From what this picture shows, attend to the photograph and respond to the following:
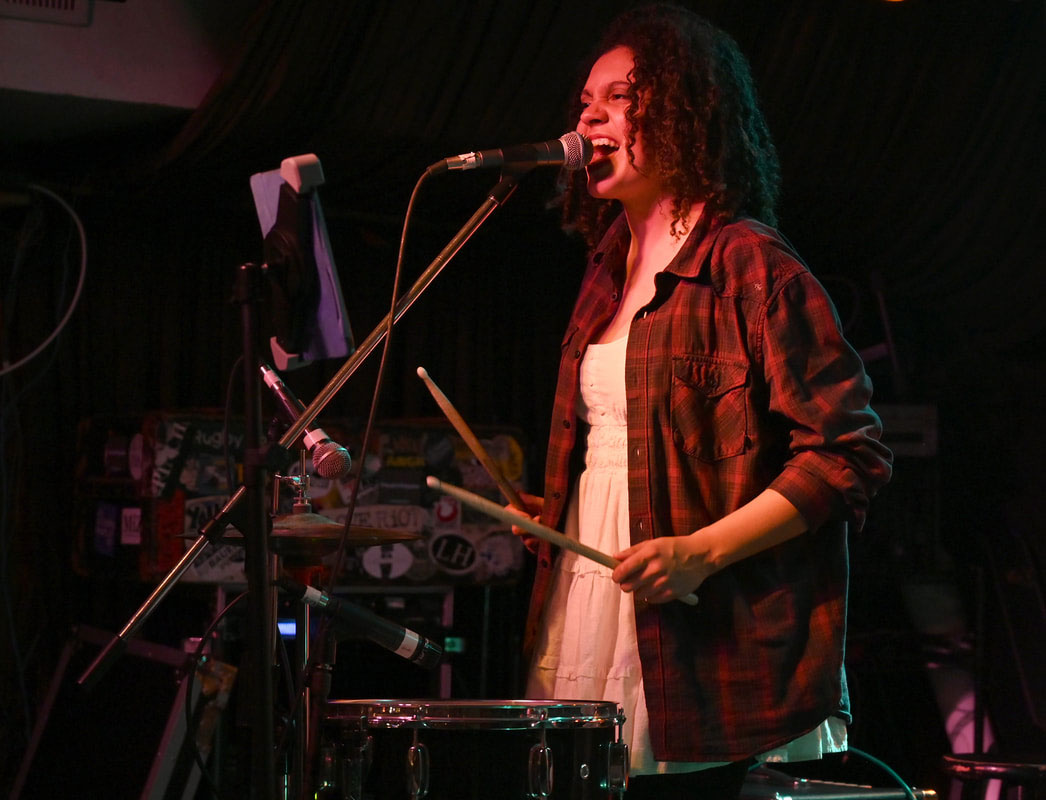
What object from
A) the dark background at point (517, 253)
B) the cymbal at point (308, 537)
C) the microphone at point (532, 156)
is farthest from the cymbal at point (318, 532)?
the dark background at point (517, 253)

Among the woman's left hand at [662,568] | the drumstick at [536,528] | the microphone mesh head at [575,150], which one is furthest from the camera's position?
the microphone mesh head at [575,150]

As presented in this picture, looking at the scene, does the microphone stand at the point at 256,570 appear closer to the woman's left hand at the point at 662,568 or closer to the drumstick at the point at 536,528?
the drumstick at the point at 536,528

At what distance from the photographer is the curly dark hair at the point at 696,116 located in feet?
6.11

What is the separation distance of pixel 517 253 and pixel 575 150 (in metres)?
2.75

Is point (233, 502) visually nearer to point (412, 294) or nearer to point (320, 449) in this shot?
point (320, 449)

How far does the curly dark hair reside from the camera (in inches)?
73.3

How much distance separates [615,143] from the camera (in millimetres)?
1903

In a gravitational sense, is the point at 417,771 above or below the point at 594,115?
below

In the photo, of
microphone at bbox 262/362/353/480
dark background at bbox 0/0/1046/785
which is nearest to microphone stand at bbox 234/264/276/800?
microphone at bbox 262/362/353/480

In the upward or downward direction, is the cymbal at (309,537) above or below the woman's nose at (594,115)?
below

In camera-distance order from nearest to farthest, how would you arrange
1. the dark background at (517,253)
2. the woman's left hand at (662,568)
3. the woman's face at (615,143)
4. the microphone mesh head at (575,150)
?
1. the woman's left hand at (662,568)
2. the microphone mesh head at (575,150)
3. the woman's face at (615,143)
4. the dark background at (517,253)

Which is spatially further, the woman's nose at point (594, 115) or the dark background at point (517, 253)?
the dark background at point (517, 253)

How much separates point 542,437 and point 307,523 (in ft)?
8.50

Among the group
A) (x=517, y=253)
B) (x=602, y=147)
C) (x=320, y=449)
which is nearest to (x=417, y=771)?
(x=320, y=449)
